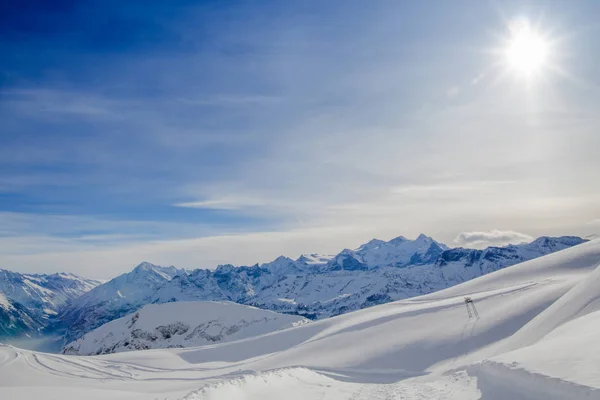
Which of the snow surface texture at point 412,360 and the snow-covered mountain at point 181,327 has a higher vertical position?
the snow surface texture at point 412,360

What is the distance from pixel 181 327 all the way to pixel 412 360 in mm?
103331

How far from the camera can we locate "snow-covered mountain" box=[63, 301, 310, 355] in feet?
372

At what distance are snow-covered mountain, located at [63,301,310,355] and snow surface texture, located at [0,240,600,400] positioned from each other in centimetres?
5460


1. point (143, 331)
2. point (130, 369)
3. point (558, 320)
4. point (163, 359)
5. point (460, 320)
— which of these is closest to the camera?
point (558, 320)

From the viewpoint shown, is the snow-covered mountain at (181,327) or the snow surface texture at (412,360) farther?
the snow-covered mountain at (181,327)

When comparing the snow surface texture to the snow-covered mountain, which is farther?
the snow-covered mountain

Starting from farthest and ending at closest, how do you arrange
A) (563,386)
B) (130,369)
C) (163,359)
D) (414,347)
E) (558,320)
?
(163,359), (130,369), (414,347), (558,320), (563,386)

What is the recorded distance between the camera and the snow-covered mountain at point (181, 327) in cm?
11325

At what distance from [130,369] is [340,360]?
27300 millimetres

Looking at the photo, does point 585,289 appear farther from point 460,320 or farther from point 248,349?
point 248,349

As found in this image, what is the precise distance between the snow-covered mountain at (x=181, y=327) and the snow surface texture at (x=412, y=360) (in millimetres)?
54596

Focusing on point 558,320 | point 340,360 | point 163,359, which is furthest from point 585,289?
point 163,359

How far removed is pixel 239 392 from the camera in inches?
685

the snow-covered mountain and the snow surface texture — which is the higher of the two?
the snow surface texture
